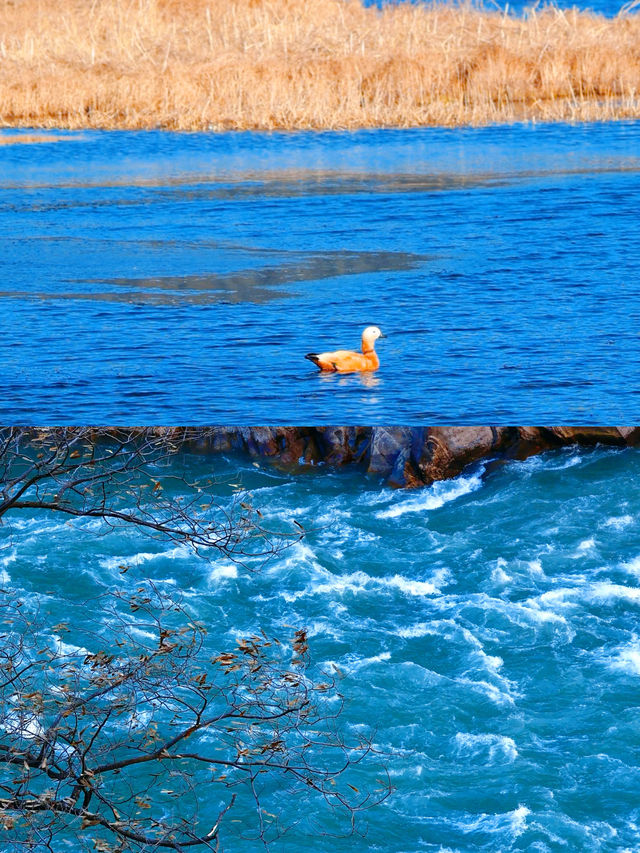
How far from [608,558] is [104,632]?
15.3 ft

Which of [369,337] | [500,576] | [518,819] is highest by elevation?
[369,337]

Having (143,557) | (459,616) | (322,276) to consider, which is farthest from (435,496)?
(322,276)

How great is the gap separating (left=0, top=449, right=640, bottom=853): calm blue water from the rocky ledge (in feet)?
0.80

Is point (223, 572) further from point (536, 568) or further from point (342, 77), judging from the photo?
point (342, 77)

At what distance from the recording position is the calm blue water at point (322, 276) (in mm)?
13250

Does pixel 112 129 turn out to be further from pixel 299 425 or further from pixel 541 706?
pixel 541 706

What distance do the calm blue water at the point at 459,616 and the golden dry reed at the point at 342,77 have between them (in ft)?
66.7

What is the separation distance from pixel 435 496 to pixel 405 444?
2.52 ft

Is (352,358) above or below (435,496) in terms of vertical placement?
above

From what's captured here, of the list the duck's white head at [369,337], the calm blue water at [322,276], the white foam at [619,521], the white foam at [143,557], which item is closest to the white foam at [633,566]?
the white foam at [619,521]

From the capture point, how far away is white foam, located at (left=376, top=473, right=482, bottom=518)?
1298cm

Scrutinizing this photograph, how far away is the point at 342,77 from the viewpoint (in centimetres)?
3288

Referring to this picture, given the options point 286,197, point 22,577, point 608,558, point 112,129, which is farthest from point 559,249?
point 112,129

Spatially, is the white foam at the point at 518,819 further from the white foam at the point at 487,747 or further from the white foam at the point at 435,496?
the white foam at the point at 435,496
